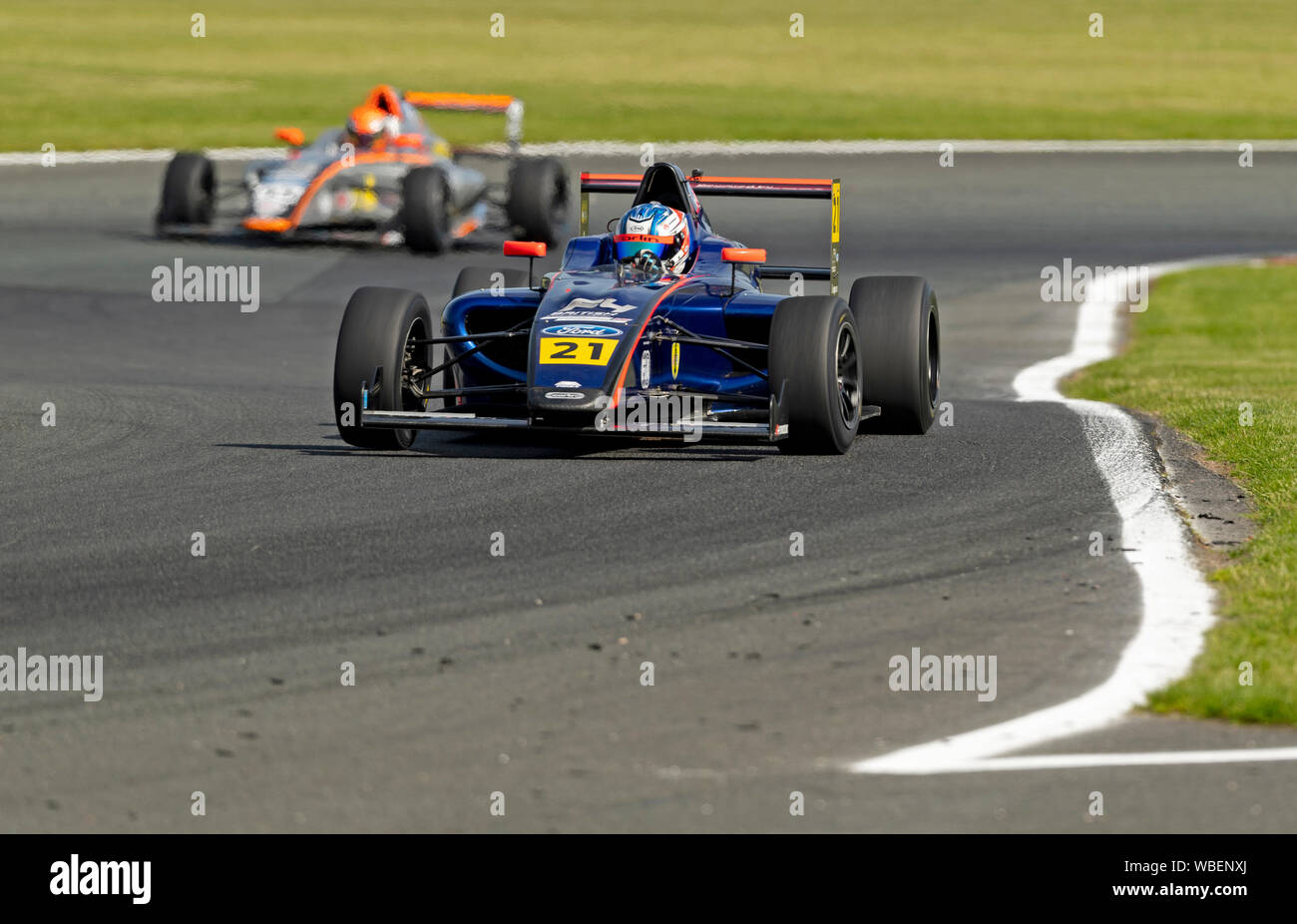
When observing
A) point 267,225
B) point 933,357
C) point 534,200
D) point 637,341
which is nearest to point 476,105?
point 534,200

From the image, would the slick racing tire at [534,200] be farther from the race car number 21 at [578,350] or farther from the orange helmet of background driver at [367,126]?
the race car number 21 at [578,350]

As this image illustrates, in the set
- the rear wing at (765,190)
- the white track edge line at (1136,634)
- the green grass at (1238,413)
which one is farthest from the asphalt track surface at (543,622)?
the rear wing at (765,190)

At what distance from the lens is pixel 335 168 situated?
23203 millimetres

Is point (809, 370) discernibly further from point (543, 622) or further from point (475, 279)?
point (543, 622)

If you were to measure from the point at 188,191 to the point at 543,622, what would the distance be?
1690 cm

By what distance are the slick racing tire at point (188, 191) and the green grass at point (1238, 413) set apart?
1027cm

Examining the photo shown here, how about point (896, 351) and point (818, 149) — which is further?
point (818, 149)

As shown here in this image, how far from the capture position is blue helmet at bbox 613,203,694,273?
39.5ft

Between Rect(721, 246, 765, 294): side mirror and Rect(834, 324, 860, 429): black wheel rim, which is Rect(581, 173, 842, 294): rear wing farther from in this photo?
Rect(834, 324, 860, 429): black wheel rim

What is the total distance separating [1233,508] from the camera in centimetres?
971

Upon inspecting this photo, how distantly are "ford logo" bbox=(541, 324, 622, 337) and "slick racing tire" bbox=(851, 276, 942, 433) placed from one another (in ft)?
5.76

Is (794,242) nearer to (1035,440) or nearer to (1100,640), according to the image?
(1035,440)
